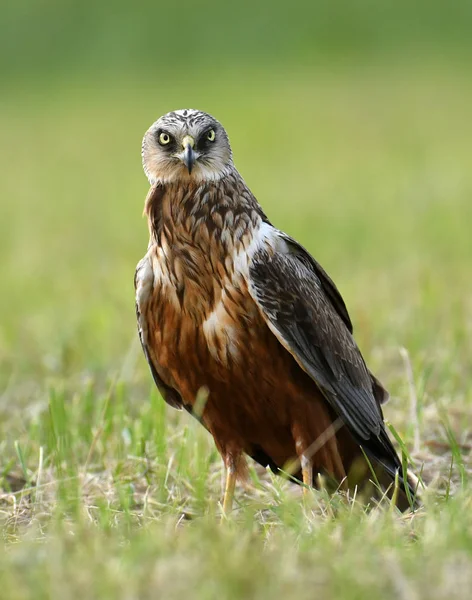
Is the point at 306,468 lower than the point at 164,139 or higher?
lower

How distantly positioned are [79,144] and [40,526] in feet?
55.4

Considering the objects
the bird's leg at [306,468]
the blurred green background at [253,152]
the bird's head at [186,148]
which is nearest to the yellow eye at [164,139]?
the bird's head at [186,148]

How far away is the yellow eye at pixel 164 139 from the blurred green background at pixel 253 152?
170 centimetres

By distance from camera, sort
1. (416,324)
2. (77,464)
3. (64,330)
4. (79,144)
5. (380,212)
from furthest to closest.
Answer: (79,144) < (380,212) < (64,330) < (416,324) < (77,464)

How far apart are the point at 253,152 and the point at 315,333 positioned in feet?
46.0

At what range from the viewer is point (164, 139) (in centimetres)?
452

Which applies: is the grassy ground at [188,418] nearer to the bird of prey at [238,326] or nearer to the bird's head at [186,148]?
the bird of prey at [238,326]

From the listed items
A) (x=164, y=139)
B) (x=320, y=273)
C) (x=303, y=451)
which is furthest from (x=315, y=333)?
(x=164, y=139)

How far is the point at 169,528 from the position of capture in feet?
11.1

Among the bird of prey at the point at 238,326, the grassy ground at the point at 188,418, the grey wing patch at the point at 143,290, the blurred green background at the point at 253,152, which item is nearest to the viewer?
the grassy ground at the point at 188,418

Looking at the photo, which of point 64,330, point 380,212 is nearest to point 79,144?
point 380,212

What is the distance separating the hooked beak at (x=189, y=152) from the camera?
4329 mm

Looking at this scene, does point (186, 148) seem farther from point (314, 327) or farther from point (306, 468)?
point (306, 468)

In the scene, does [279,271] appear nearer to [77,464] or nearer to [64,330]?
[77,464]
